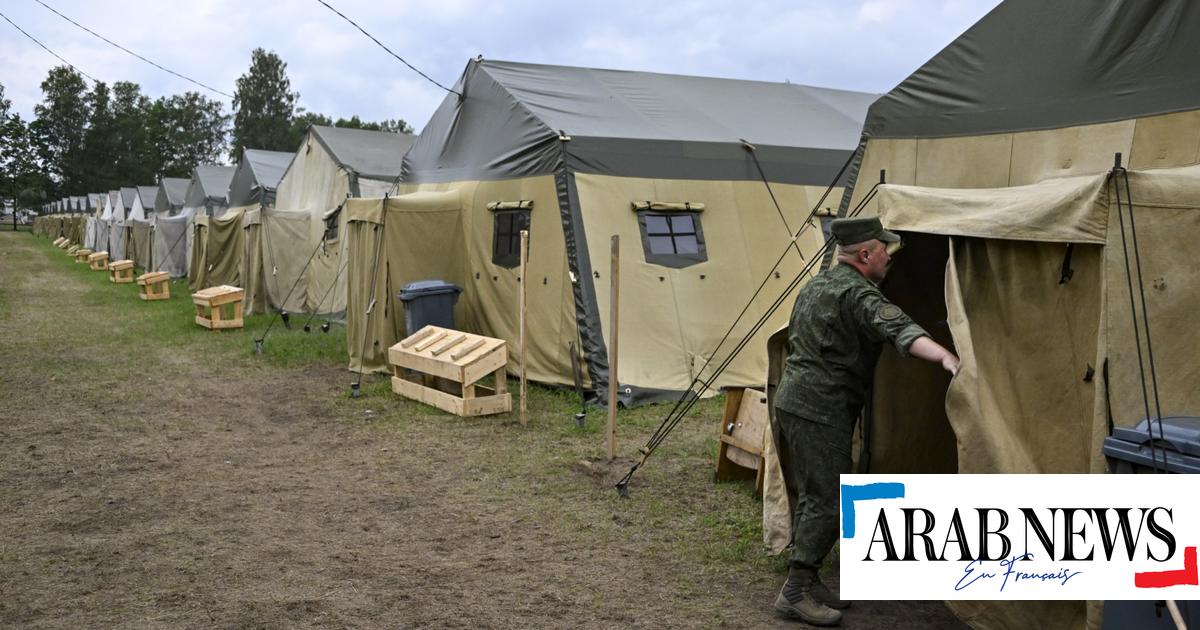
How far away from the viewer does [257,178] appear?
21031 millimetres

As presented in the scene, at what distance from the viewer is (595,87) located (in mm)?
12039

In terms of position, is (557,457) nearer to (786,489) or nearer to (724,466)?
(724,466)

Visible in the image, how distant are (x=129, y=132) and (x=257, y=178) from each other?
228ft

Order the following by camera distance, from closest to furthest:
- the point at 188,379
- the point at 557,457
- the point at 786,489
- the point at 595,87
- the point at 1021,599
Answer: the point at 1021,599 < the point at 786,489 < the point at 557,457 < the point at 188,379 < the point at 595,87

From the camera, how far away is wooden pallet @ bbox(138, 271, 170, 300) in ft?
68.0

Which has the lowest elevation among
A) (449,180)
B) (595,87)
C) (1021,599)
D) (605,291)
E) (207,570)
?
(207,570)

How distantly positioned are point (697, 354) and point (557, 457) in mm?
2997

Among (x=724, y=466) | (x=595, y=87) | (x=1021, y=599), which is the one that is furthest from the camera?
(x=595, y=87)

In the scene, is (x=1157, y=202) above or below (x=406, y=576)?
above

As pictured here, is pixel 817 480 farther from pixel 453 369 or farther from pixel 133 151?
pixel 133 151

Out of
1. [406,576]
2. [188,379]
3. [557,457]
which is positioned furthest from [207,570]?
[188,379]

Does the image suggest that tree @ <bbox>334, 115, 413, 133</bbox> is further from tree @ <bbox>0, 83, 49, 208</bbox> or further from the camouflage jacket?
the camouflage jacket

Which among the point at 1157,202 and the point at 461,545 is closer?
the point at 1157,202

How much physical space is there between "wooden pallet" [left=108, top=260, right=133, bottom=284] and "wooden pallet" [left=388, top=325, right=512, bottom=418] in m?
19.0
